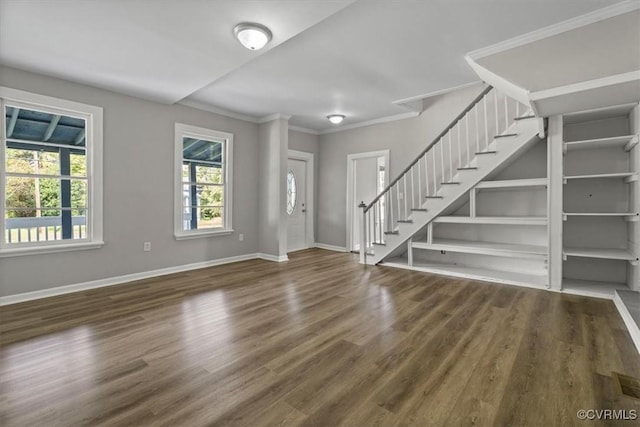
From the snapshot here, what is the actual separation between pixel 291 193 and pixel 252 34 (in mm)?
4239

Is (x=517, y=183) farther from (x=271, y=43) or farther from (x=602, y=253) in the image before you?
(x=271, y=43)

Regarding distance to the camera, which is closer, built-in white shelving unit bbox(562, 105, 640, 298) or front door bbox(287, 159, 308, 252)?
built-in white shelving unit bbox(562, 105, 640, 298)

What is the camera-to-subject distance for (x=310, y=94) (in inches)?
173

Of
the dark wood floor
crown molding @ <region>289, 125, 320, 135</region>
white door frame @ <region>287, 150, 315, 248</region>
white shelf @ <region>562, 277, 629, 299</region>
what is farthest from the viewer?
white door frame @ <region>287, 150, 315, 248</region>

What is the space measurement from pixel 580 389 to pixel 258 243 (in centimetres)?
487

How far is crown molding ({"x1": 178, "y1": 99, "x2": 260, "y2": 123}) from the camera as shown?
15.2ft

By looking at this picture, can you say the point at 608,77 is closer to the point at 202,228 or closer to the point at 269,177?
the point at 269,177

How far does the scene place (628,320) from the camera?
2547mm

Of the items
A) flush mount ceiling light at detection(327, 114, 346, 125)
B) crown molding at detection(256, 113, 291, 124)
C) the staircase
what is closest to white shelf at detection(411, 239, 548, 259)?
the staircase

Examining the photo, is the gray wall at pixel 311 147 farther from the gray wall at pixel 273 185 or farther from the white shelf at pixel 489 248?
the white shelf at pixel 489 248

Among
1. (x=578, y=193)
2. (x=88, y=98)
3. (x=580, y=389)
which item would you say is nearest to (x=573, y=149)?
(x=578, y=193)

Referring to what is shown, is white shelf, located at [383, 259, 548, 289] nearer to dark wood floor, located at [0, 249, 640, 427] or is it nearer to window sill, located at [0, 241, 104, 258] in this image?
dark wood floor, located at [0, 249, 640, 427]

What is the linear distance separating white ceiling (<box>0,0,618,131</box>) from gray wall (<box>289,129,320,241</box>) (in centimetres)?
213

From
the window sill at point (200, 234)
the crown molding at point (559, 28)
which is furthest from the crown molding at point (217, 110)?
the crown molding at point (559, 28)
